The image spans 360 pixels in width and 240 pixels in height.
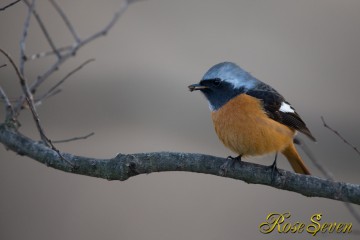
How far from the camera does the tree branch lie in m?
3.19

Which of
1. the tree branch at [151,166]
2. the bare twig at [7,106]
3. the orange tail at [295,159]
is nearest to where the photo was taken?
the bare twig at [7,106]

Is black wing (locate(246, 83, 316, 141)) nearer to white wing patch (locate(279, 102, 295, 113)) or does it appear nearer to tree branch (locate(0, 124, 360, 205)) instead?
white wing patch (locate(279, 102, 295, 113))

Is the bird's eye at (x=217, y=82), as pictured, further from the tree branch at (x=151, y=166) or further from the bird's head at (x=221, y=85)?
the tree branch at (x=151, y=166)

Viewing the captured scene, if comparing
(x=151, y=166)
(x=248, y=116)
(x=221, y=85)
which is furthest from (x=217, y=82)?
(x=151, y=166)

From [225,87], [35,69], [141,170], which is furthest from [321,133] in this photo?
[141,170]

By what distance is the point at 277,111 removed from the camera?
4215 millimetres

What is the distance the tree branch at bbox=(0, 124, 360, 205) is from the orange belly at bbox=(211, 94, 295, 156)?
1.59 feet

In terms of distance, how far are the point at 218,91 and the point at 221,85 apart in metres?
0.06

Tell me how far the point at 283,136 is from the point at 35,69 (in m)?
3.95

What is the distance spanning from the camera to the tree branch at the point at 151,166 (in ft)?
10.5

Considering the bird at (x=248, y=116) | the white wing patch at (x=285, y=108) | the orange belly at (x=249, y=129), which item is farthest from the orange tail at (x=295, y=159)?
the white wing patch at (x=285, y=108)

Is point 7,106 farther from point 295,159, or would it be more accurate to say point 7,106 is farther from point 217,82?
point 295,159

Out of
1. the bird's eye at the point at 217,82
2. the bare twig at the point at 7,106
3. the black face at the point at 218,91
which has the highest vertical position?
the bare twig at the point at 7,106

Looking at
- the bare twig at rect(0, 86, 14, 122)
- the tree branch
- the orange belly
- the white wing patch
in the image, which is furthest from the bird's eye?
the bare twig at rect(0, 86, 14, 122)
